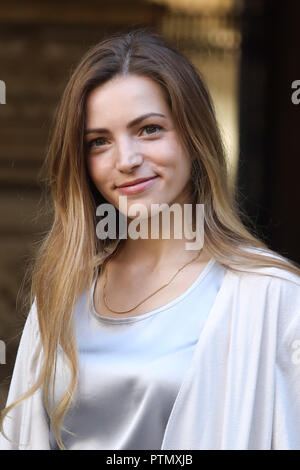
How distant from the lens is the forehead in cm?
172

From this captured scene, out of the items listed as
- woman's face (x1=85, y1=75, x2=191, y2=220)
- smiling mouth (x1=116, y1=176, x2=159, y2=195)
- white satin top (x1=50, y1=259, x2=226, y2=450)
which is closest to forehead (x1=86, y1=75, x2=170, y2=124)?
woman's face (x1=85, y1=75, x2=191, y2=220)

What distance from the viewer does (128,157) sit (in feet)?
5.56

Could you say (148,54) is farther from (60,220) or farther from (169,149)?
(60,220)

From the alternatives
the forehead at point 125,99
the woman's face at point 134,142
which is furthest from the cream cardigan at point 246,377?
the forehead at point 125,99

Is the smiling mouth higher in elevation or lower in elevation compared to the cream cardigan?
higher

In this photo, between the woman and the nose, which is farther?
the nose

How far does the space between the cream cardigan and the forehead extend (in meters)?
0.41

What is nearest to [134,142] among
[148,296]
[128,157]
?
[128,157]

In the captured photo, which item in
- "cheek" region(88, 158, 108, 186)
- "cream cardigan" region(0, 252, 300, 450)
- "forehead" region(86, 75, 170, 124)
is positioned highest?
"forehead" region(86, 75, 170, 124)

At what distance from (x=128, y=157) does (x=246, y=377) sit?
0.49 meters

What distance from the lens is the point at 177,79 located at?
1771mm

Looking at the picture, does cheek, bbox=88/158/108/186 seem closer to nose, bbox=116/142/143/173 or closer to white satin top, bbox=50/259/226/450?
nose, bbox=116/142/143/173

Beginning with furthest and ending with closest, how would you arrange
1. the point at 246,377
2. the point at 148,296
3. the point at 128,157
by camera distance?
1. the point at 148,296
2. the point at 128,157
3. the point at 246,377

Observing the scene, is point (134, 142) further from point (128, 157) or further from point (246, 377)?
point (246, 377)
